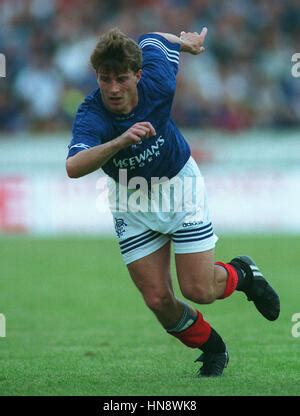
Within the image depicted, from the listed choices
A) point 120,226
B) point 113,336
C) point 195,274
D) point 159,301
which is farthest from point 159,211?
point 113,336

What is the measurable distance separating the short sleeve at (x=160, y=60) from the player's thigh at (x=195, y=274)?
44.6 inches

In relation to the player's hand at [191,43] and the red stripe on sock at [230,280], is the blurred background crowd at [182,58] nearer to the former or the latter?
the player's hand at [191,43]

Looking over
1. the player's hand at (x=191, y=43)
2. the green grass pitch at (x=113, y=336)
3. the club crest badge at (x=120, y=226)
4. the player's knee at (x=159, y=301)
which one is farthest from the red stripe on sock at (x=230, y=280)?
the player's hand at (x=191, y=43)

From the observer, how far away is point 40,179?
18.0 meters

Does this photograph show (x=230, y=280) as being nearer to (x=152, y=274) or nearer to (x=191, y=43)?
(x=152, y=274)

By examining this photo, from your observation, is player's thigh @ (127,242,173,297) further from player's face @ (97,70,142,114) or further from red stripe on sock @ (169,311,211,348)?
player's face @ (97,70,142,114)

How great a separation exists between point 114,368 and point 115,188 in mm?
1283

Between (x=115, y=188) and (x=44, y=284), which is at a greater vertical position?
(x=115, y=188)

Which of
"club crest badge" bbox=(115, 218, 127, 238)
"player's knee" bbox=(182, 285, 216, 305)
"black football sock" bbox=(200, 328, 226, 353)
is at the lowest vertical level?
"black football sock" bbox=(200, 328, 226, 353)

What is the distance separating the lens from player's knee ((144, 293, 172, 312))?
667cm

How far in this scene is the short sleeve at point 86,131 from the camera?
6.12 meters

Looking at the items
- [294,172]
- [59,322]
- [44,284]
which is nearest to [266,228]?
[294,172]

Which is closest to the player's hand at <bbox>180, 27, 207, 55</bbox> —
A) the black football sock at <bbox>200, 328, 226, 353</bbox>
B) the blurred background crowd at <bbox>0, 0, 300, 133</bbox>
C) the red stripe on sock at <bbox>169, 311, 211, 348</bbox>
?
the red stripe on sock at <bbox>169, 311, 211, 348</bbox>
